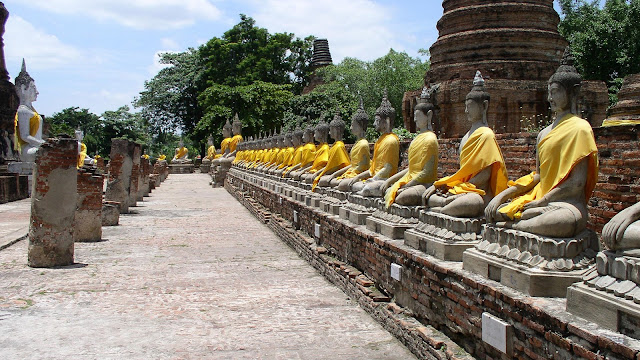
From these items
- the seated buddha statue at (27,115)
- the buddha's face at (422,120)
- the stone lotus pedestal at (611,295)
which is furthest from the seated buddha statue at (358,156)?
the seated buddha statue at (27,115)

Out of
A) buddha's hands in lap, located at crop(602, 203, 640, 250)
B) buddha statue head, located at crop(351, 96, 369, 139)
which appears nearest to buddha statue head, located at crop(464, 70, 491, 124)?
buddha's hands in lap, located at crop(602, 203, 640, 250)

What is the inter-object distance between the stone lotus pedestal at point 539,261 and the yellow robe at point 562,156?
253mm

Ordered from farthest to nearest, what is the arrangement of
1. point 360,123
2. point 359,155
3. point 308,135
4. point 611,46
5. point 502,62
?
point 611,46
point 502,62
point 308,135
point 360,123
point 359,155

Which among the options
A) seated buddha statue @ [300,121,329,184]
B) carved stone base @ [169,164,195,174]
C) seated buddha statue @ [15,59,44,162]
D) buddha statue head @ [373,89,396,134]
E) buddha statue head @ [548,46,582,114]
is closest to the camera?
buddha statue head @ [548,46,582,114]

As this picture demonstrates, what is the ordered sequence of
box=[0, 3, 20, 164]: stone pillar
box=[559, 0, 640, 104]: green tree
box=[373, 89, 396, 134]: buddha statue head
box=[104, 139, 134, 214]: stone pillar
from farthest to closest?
box=[559, 0, 640, 104]: green tree < box=[0, 3, 20, 164]: stone pillar < box=[104, 139, 134, 214]: stone pillar < box=[373, 89, 396, 134]: buddha statue head

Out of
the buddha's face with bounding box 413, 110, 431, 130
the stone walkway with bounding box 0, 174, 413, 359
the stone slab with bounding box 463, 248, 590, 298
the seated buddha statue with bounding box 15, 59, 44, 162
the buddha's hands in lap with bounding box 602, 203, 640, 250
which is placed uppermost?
the seated buddha statue with bounding box 15, 59, 44, 162

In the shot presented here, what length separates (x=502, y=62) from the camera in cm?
1586

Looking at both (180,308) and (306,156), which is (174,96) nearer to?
(306,156)

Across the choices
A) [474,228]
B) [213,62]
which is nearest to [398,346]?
[474,228]

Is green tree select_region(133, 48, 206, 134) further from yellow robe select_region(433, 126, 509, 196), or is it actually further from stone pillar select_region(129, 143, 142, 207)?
yellow robe select_region(433, 126, 509, 196)

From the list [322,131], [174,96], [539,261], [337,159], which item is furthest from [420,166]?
[174,96]

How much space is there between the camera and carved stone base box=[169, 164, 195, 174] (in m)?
40.5

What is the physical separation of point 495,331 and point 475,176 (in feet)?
5.61

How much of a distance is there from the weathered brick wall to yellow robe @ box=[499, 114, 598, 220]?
65cm
